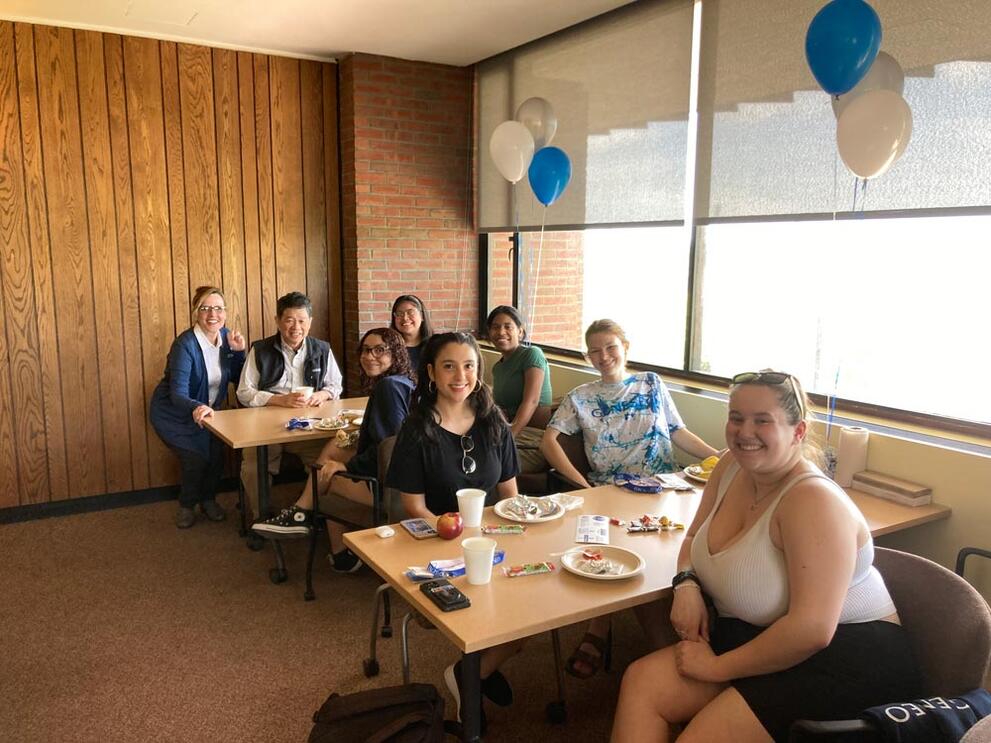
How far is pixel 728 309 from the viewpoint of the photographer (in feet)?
12.9

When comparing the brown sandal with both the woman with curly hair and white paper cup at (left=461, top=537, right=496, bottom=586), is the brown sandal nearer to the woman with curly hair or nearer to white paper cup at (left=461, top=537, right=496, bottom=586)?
white paper cup at (left=461, top=537, right=496, bottom=586)

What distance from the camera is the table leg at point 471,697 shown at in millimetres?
1835

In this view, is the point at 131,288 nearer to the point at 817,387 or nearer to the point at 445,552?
the point at 445,552

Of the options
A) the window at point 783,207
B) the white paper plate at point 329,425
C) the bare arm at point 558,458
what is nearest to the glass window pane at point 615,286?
the window at point 783,207

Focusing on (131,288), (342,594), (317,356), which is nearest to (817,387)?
(342,594)

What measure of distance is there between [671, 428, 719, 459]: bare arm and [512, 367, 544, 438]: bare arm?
996 mm

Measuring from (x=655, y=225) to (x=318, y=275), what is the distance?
2.47 meters

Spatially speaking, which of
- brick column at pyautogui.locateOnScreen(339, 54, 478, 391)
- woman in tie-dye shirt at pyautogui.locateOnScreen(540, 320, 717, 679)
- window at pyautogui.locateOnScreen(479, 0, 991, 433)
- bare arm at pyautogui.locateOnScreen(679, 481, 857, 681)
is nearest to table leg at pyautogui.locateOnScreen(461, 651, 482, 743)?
bare arm at pyautogui.locateOnScreen(679, 481, 857, 681)

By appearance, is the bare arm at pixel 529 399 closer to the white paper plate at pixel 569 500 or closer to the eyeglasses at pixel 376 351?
the eyeglasses at pixel 376 351

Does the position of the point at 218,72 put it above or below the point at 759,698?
above

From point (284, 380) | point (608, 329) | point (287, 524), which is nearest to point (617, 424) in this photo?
point (608, 329)

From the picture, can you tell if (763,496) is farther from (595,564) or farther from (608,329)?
(608,329)

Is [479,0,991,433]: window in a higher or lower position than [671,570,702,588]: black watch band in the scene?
higher

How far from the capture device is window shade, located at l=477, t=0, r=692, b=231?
395cm
